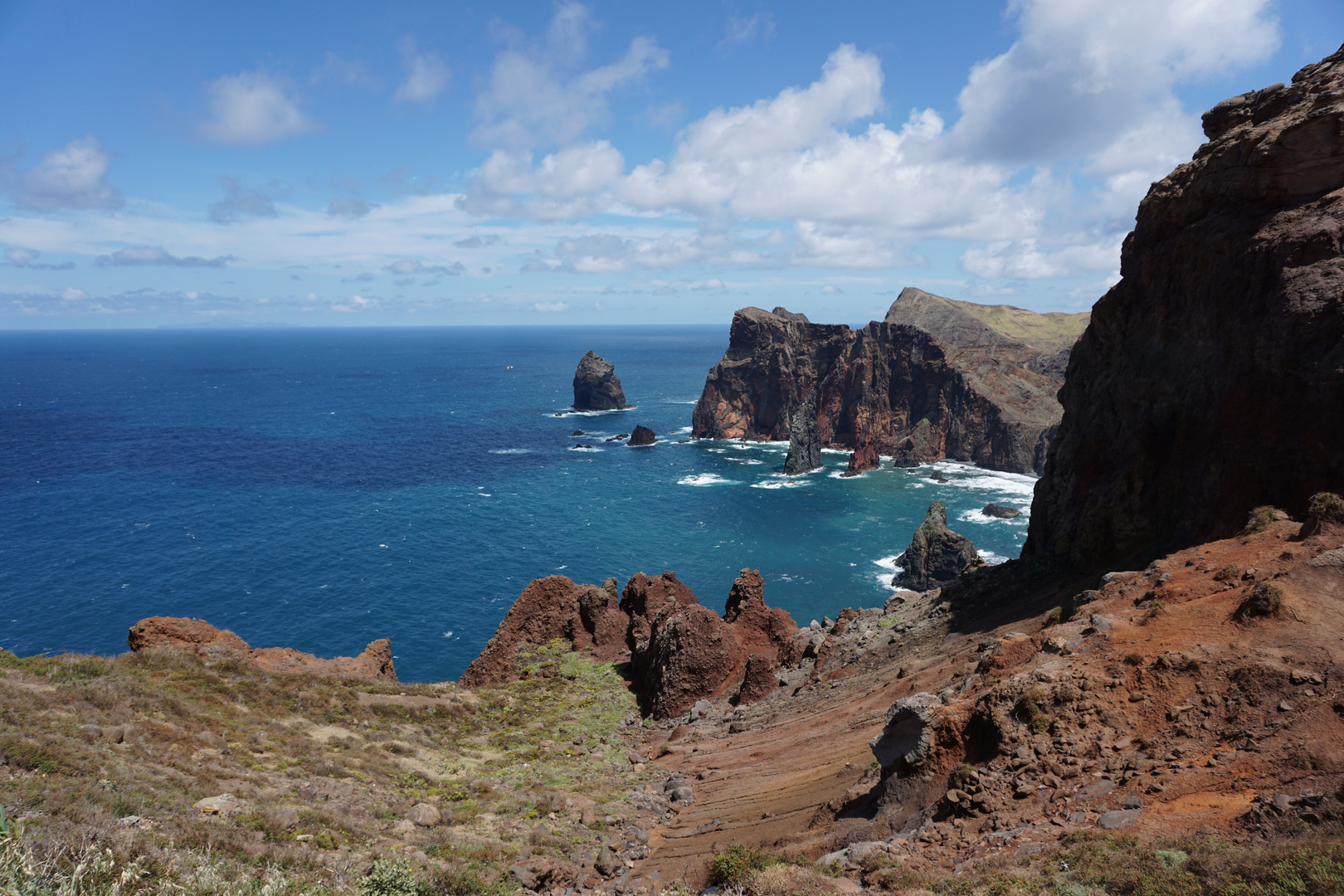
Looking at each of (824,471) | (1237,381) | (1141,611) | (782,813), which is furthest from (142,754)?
(824,471)

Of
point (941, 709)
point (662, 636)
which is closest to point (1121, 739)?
point (941, 709)

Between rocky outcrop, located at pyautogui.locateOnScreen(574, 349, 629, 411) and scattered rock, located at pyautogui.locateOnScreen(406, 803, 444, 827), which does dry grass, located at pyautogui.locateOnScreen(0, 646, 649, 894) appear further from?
rocky outcrop, located at pyautogui.locateOnScreen(574, 349, 629, 411)

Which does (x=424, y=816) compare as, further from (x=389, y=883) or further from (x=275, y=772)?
(x=389, y=883)

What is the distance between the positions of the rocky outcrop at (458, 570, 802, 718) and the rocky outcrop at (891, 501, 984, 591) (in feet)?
117

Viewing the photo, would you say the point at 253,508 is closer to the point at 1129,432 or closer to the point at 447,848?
the point at 447,848

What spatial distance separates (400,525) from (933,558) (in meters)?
64.4

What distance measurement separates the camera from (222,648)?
92.6ft

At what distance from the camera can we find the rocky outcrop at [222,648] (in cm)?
2805

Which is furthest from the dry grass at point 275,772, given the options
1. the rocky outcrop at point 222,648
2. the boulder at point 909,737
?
the boulder at point 909,737

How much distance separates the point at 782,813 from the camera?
18.8 metres

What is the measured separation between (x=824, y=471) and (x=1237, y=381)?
99.8 meters

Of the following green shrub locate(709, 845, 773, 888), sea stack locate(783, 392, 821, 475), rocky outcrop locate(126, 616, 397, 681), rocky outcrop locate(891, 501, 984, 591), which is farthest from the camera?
sea stack locate(783, 392, 821, 475)

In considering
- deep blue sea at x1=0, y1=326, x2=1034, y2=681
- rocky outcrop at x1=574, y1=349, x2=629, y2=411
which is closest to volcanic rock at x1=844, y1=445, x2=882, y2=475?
deep blue sea at x1=0, y1=326, x2=1034, y2=681

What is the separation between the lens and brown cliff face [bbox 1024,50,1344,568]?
21.7 m
